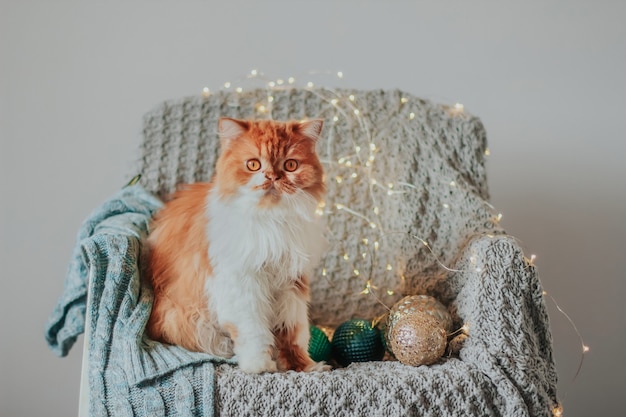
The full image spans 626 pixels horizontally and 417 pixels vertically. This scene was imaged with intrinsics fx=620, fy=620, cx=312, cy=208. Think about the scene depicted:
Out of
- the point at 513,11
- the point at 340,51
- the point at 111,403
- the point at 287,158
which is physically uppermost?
the point at 513,11

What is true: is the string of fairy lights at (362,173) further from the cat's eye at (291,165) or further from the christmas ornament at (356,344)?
the cat's eye at (291,165)

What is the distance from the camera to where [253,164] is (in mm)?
1231

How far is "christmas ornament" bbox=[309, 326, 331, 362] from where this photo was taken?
144 cm

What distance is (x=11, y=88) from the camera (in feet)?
6.48

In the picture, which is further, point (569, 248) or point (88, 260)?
point (569, 248)

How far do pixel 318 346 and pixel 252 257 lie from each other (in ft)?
1.15

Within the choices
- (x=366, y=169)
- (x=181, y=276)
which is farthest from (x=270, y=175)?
(x=366, y=169)

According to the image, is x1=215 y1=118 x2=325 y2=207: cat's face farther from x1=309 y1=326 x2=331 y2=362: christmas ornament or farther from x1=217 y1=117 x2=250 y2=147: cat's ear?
x1=309 y1=326 x2=331 y2=362: christmas ornament

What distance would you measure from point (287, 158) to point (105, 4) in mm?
1143

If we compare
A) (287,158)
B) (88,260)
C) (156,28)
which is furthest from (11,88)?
(287,158)

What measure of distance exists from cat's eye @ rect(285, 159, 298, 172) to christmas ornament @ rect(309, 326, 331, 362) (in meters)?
0.43

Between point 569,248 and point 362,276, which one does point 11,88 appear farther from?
point 569,248

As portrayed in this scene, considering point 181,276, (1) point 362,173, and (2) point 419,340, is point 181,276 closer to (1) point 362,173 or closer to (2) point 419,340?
(2) point 419,340

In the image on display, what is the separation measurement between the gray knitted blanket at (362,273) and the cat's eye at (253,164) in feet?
1.10
